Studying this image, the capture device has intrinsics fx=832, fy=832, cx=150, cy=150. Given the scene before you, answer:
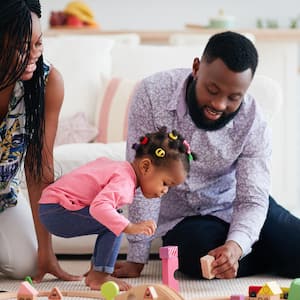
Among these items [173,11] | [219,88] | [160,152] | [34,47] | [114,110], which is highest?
[34,47]

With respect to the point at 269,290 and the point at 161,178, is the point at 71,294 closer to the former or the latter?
the point at 161,178

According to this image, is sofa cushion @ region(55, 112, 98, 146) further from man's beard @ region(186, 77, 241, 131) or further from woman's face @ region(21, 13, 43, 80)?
woman's face @ region(21, 13, 43, 80)

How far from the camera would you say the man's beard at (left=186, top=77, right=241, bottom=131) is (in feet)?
7.14

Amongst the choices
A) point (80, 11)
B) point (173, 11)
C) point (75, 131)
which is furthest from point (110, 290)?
point (173, 11)

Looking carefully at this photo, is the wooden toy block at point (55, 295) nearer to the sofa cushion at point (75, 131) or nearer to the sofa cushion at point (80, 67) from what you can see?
the sofa cushion at point (75, 131)

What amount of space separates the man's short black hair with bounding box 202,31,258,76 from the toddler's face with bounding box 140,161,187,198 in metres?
0.30

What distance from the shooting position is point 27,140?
6.96ft

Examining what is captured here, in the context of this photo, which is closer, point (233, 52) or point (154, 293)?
point (154, 293)

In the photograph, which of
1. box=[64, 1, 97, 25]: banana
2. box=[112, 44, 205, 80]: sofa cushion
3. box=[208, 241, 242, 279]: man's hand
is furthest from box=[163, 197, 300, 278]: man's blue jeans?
box=[64, 1, 97, 25]: banana

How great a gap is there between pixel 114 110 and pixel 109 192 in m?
1.30

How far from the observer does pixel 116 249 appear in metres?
2.04

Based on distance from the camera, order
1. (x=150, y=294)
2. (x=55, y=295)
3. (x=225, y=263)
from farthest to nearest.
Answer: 1. (x=225, y=263)
2. (x=55, y=295)
3. (x=150, y=294)

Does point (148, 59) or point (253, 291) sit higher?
point (148, 59)

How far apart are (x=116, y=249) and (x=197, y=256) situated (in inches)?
12.9
